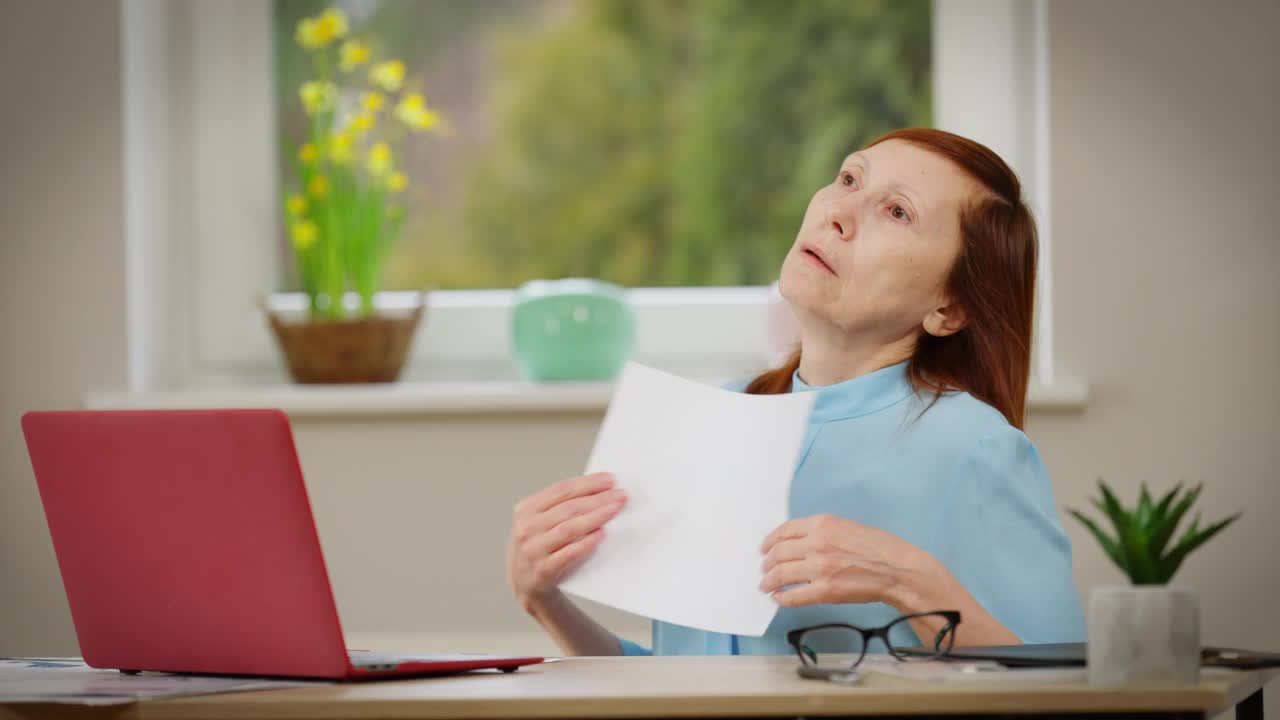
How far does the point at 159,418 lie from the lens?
2.92 ft

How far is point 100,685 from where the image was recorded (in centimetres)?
89

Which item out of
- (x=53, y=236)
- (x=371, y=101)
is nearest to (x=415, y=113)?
(x=371, y=101)

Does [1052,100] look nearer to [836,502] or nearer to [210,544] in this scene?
[836,502]

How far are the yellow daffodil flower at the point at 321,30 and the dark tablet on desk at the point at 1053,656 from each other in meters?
1.71

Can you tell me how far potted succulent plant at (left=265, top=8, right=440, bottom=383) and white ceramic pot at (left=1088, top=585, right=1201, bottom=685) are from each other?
5.21 ft

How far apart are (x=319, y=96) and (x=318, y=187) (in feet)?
0.56

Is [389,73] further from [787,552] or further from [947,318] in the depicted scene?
[787,552]

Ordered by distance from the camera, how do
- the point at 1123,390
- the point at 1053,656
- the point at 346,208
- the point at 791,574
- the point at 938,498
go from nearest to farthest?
the point at 1053,656 → the point at 791,574 → the point at 938,498 → the point at 1123,390 → the point at 346,208

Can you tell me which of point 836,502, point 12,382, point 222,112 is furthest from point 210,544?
point 222,112

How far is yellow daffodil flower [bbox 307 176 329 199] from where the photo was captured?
230cm

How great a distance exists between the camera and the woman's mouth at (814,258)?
127 cm

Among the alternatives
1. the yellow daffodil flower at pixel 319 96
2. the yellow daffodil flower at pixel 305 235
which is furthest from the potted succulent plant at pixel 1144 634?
the yellow daffodil flower at pixel 319 96

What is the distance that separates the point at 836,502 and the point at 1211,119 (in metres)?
1.17

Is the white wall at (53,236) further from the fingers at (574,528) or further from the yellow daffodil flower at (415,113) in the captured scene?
the fingers at (574,528)
